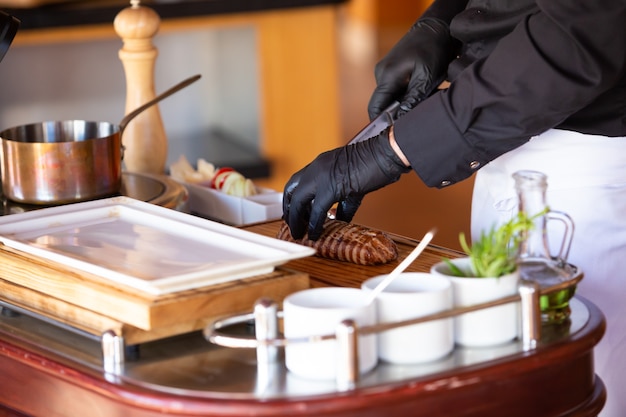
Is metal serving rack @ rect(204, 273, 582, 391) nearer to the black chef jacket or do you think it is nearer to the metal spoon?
the black chef jacket

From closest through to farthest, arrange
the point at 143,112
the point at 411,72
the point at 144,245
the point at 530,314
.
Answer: the point at 530,314 → the point at 144,245 → the point at 411,72 → the point at 143,112

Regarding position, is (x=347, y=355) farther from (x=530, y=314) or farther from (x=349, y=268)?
(x=349, y=268)

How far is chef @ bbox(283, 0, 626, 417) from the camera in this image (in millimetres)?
1390

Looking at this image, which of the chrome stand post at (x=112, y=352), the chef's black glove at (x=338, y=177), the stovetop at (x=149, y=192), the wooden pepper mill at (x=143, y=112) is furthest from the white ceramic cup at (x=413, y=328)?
the wooden pepper mill at (x=143, y=112)

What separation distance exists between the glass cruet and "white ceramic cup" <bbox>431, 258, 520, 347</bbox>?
→ 0.07 metres

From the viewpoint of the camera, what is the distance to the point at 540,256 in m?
1.18

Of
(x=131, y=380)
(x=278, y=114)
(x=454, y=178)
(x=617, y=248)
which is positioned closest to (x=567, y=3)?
(x=454, y=178)

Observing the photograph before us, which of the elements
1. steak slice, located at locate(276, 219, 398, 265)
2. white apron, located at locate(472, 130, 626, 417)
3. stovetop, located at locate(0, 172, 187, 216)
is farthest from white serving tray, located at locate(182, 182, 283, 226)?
white apron, located at locate(472, 130, 626, 417)

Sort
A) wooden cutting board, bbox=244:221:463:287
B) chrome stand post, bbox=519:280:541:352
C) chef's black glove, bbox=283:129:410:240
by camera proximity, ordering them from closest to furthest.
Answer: chrome stand post, bbox=519:280:541:352 → wooden cutting board, bbox=244:221:463:287 → chef's black glove, bbox=283:129:410:240

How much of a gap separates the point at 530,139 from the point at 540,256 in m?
0.45

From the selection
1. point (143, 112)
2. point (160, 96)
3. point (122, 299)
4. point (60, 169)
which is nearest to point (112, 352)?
point (122, 299)

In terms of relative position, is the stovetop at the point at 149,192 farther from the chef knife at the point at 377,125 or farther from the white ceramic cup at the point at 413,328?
the white ceramic cup at the point at 413,328

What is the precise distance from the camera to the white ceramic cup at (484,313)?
107 centimetres

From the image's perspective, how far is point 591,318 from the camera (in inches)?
45.9
